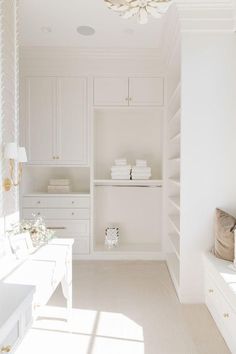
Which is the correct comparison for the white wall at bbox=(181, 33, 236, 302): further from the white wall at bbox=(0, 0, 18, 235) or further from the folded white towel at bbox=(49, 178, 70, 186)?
the folded white towel at bbox=(49, 178, 70, 186)

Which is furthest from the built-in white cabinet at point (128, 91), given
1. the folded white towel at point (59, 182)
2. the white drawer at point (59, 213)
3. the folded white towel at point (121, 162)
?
the white drawer at point (59, 213)

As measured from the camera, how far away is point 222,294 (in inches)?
95.9

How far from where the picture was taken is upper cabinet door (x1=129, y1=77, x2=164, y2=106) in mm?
4395

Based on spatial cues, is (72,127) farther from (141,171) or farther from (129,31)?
(129,31)

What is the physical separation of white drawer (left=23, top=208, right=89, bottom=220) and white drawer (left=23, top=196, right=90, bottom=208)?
53mm

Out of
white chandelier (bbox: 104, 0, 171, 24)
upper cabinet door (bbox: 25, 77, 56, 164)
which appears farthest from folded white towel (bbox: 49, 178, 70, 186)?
white chandelier (bbox: 104, 0, 171, 24)

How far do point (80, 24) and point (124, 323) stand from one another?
3.02 m

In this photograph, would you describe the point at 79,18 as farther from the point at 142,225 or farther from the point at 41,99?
the point at 142,225

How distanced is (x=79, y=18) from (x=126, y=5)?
1481 mm

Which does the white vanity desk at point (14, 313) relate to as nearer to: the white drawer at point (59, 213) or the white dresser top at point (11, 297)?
the white dresser top at point (11, 297)

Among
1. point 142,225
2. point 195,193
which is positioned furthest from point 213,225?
point 142,225

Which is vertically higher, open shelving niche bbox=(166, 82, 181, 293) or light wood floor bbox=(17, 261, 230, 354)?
open shelving niche bbox=(166, 82, 181, 293)

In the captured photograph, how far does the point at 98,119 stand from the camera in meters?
4.75

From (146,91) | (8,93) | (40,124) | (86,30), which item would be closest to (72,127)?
(40,124)
